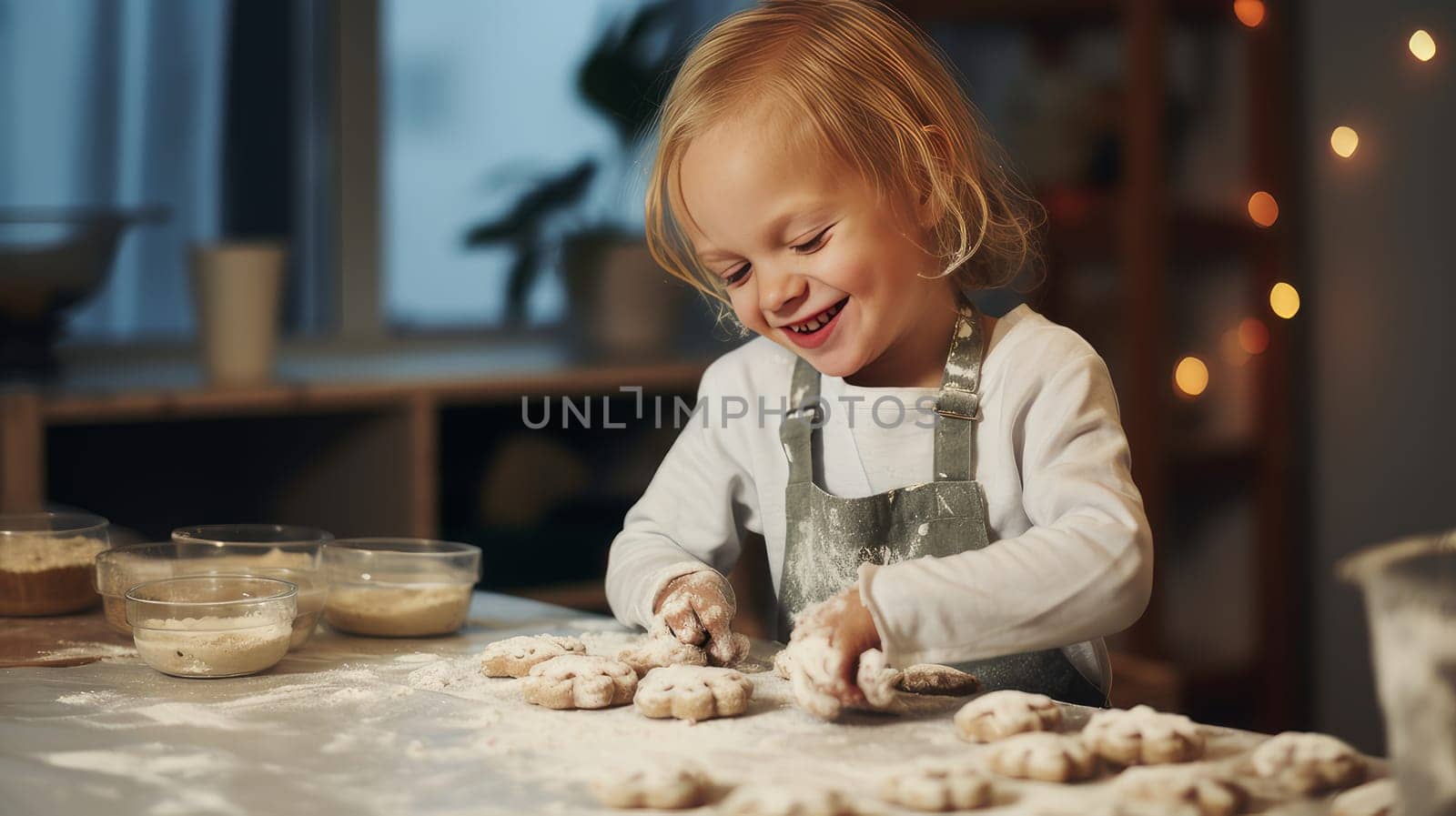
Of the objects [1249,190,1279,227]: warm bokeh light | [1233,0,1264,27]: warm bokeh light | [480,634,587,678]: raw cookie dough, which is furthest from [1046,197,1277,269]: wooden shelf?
[480,634,587,678]: raw cookie dough

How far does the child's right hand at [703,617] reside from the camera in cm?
105

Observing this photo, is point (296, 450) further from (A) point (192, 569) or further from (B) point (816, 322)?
(B) point (816, 322)

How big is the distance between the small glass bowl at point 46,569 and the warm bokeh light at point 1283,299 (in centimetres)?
203

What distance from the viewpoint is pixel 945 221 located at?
3.91 ft

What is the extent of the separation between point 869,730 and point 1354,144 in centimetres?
194

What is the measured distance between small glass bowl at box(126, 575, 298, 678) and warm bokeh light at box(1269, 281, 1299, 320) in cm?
201

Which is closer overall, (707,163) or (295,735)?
(295,735)

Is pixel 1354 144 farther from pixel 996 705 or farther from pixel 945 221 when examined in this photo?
pixel 996 705

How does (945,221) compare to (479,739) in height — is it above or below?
above

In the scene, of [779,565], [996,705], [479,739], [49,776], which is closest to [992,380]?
[779,565]

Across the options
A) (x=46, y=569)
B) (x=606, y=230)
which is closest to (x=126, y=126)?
(x=606, y=230)

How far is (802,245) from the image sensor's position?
3.65 feet

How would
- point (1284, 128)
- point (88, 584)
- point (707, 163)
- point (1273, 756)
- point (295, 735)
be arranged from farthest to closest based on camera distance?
point (1284, 128)
point (88, 584)
point (707, 163)
point (295, 735)
point (1273, 756)

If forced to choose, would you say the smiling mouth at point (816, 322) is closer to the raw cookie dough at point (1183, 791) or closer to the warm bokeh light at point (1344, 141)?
the raw cookie dough at point (1183, 791)
